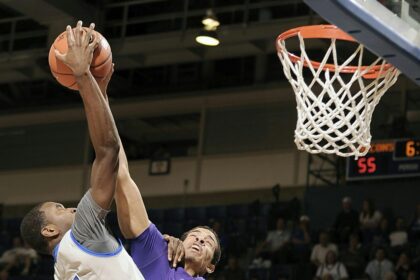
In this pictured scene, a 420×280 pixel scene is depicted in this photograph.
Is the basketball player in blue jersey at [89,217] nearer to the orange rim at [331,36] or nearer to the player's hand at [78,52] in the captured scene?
the player's hand at [78,52]

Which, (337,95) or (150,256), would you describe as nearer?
(150,256)

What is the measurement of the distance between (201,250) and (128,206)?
429 mm

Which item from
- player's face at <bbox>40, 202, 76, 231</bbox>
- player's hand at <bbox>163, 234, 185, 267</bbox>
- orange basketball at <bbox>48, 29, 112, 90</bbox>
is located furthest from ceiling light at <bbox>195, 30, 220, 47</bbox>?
player's face at <bbox>40, 202, 76, 231</bbox>

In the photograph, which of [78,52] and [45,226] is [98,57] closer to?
[78,52]

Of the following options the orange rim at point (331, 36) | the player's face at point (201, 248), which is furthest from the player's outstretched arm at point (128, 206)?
the orange rim at point (331, 36)

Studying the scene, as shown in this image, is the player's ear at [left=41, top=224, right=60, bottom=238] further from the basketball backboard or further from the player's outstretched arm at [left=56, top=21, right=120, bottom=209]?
the basketball backboard

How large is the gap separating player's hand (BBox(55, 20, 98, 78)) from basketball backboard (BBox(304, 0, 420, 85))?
39.3 inches

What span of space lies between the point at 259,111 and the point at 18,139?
4.22m

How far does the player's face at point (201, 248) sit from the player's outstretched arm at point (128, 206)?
31cm

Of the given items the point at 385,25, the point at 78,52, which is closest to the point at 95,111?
the point at 78,52

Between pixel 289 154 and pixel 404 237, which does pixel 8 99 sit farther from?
pixel 404 237

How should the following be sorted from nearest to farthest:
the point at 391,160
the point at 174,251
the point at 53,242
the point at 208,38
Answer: the point at 53,242 → the point at 174,251 → the point at 391,160 → the point at 208,38

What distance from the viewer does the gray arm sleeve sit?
120 inches

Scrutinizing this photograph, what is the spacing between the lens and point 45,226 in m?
3.23
